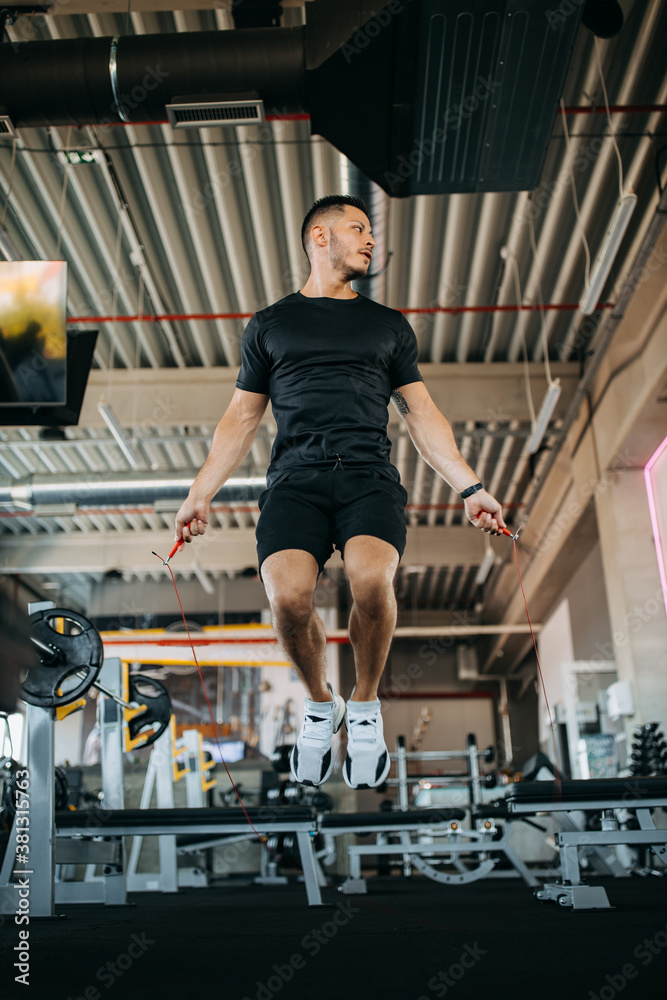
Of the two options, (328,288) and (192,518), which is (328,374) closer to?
(328,288)

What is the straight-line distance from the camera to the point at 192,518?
1.92m

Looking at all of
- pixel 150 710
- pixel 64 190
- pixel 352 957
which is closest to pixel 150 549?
pixel 64 190

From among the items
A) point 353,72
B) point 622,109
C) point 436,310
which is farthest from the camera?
point 436,310

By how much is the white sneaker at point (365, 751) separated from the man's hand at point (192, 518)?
548 mm

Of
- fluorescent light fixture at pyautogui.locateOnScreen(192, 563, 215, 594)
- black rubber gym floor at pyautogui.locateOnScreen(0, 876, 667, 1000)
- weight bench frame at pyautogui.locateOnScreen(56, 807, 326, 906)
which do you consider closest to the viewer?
black rubber gym floor at pyautogui.locateOnScreen(0, 876, 667, 1000)

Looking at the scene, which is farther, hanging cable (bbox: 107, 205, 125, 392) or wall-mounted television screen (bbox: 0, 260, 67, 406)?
hanging cable (bbox: 107, 205, 125, 392)

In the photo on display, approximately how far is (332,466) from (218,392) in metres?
6.24

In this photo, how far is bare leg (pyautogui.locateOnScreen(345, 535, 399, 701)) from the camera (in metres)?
1.76

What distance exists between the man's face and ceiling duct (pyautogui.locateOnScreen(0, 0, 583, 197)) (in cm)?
220

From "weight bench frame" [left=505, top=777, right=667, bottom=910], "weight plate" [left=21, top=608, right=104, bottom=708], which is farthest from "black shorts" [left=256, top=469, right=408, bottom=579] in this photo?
"weight bench frame" [left=505, top=777, right=667, bottom=910]

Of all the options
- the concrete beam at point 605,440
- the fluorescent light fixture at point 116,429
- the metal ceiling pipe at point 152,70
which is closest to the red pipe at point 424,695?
the concrete beam at point 605,440

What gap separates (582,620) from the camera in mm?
10031

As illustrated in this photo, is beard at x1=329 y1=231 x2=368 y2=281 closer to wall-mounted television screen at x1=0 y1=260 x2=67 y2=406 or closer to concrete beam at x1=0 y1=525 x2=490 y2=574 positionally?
wall-mounted television screen at x1=0 y1=260 x2=67 y2=406

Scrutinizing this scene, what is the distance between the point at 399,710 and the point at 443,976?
1527 centimetres
